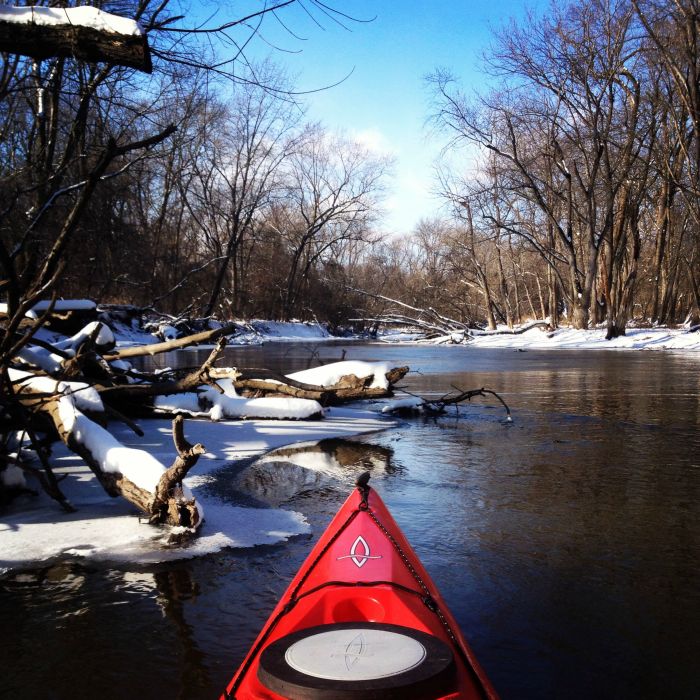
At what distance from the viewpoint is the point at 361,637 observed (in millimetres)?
2252

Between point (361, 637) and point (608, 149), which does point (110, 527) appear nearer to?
point (361, 637)

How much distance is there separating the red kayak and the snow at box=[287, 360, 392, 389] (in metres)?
5.65

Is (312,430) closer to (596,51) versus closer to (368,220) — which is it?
(596,51)

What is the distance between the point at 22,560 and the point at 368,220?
43807mm

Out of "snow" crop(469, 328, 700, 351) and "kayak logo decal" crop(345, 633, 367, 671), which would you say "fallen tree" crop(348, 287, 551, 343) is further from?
"kayak logo decal" crop(345, 633, 367, 671)

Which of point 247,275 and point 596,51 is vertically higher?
point 596,51

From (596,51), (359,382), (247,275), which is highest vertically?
(596,51)

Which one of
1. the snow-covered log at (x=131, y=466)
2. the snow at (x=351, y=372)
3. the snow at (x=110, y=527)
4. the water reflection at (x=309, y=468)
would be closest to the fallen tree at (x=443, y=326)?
the snow at (x=351, y=372)

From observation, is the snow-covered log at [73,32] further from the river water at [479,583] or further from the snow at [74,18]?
the river water at [479,583]

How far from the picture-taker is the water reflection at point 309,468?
5.75m

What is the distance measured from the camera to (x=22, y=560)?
13.2 ft

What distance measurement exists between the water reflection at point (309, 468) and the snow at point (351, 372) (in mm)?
1128

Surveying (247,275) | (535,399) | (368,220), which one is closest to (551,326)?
(368,220)

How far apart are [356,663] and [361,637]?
0.61 feet
